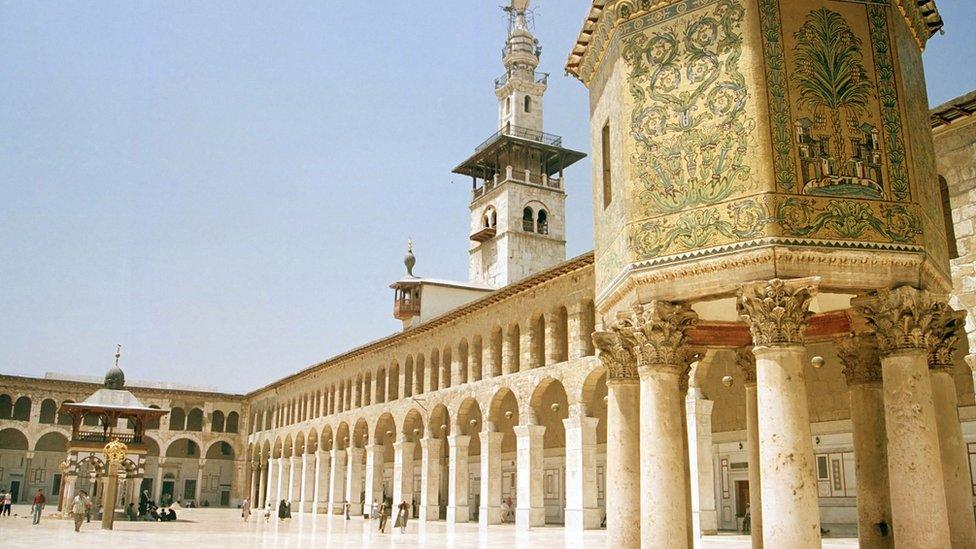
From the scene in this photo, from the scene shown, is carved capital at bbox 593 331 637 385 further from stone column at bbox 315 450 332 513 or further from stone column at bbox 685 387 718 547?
stone column at bbox 315 450 332 513

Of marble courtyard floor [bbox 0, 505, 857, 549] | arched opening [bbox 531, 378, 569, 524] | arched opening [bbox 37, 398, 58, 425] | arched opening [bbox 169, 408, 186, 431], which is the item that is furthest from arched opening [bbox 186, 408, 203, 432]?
arched opening [bbox 531, 378, 569, 524]

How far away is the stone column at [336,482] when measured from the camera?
131ft

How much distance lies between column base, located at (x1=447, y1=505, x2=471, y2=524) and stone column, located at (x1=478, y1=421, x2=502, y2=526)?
1.78m

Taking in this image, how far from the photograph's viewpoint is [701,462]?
19719mm

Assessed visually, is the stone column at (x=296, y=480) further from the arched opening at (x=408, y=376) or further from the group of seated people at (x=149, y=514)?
the arched opening at (x=408, y=376)

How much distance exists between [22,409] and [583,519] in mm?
42646

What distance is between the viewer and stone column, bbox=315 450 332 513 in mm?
41188

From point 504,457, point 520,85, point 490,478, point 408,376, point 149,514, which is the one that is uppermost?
point 520,85

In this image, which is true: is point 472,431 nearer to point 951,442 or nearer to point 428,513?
point 428,513

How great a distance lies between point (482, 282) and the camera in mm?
48375

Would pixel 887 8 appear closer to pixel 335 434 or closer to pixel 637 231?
pixel 637 231

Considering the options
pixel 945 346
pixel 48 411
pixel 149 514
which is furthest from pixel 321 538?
pixel 48 411

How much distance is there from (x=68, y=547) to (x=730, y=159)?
15492mm

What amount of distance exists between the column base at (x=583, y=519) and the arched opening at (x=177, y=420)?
41.1 metres
